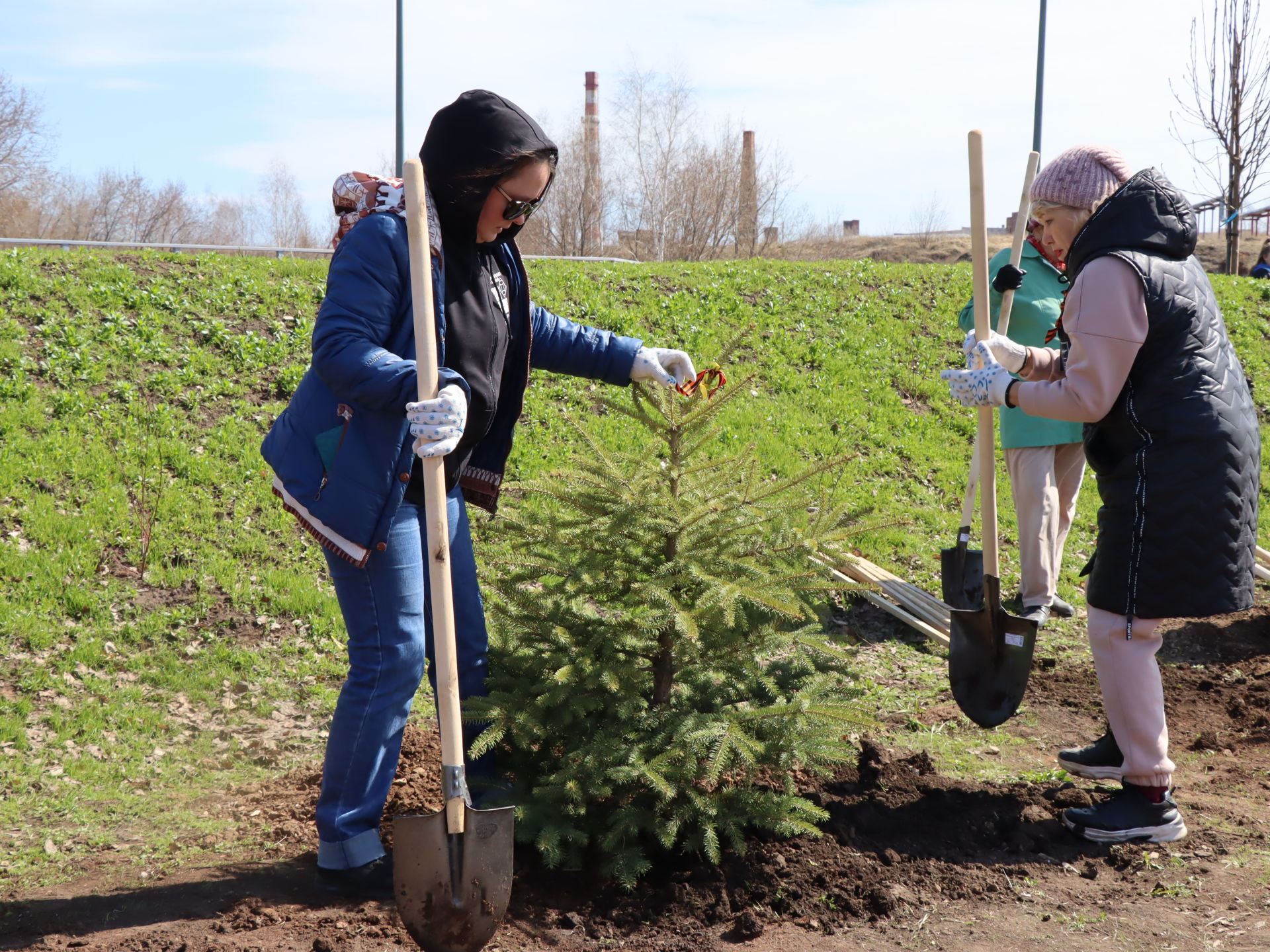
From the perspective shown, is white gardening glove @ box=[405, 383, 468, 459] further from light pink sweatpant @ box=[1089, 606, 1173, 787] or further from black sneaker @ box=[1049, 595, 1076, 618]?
black sneaker @ box=[1049, 595, 1076, 618]

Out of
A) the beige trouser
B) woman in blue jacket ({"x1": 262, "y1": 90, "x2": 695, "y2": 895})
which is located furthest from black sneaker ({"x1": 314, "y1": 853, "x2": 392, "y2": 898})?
the beige trouser

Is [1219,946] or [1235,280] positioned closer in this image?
[1219,946]

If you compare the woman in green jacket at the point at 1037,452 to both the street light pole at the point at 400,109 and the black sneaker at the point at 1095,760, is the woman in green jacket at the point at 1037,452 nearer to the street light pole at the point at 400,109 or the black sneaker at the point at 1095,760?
the black sneaker at the point at 1095,760

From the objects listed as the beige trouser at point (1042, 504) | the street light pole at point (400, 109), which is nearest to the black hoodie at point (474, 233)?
the beige trouser at point (1042, 504)

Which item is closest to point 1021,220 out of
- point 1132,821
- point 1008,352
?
point 1008,352

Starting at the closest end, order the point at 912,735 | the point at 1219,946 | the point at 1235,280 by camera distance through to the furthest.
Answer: the point at 1219,946 < the point at 912,735 < the point at 1235,280

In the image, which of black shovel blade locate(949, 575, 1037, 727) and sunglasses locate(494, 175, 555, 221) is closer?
sunglasses locate(494, 175, 555, 221)

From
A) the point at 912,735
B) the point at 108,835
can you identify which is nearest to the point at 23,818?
the point at 108,835

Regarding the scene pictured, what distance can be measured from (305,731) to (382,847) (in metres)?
1.60

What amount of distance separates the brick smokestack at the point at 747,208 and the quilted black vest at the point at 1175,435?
2565cm

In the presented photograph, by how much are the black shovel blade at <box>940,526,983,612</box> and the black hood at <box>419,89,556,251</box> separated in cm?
295

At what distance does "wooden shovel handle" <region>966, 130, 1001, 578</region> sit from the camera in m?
3.40

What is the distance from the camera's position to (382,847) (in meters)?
2.96

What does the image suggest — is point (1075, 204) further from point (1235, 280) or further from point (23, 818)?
point (1235, 280)
